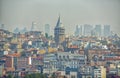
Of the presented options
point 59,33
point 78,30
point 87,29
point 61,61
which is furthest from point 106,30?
point 61,61

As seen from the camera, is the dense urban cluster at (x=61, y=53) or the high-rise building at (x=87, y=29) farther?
the high-rise building at (x=87, y=29)

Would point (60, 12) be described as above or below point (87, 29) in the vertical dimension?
above

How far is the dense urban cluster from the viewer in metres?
4.82

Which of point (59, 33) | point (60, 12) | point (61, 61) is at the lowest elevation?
point (61, 61)

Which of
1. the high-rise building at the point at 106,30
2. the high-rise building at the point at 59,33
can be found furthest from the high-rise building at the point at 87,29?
the high-rise building at the point at 59,33

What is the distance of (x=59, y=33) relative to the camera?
4.87 meters

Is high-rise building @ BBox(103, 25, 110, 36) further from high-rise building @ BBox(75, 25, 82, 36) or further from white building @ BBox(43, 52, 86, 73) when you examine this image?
white building @ BBox(43, 52, 86, 73)

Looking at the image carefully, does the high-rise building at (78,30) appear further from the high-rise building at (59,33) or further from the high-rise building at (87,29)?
the high-rise building at (59,33)

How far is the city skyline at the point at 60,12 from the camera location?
485 centimetres

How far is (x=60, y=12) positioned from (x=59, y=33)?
0.36m

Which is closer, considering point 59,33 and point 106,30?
point 59,33

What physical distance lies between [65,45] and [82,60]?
388mm

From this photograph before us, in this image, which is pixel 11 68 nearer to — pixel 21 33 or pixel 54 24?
pixel 21 33

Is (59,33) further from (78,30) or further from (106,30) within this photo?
(106,30)
